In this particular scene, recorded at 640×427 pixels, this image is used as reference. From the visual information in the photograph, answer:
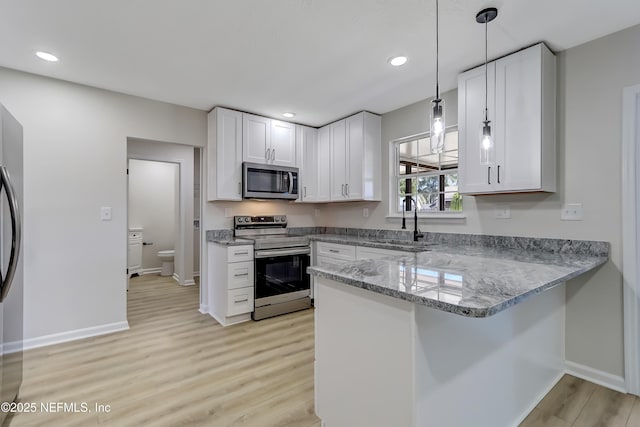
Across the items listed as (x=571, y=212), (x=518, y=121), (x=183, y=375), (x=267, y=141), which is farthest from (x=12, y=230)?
(x=571, y=212)

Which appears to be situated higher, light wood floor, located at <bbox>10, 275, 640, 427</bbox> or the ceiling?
the ceiling

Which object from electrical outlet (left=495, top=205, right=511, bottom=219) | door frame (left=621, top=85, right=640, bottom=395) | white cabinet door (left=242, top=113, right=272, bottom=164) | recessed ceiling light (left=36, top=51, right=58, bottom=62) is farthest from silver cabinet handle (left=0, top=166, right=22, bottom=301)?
door frame (left=621, top=85, right=640, bottom=395)

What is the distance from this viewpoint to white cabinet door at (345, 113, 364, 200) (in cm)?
360

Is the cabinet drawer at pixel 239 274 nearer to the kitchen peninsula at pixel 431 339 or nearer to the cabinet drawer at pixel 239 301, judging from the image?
the cabinet drawer at pixel 239 301

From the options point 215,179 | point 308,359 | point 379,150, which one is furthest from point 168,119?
point 308,359

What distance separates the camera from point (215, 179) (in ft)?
11.4

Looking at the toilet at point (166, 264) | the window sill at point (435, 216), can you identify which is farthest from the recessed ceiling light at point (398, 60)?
the toilet at point (166, 264)

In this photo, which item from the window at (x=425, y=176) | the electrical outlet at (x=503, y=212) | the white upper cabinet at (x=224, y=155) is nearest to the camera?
the electrical outlet at (x=503, y=212)

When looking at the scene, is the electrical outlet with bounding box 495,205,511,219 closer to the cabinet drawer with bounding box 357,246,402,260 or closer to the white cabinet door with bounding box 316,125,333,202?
the cabinet drawer with bounding box 357,246,402,260

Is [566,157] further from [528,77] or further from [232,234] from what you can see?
[232,234]

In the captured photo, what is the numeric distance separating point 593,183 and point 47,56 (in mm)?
4242

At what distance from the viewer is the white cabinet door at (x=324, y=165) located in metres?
4.06

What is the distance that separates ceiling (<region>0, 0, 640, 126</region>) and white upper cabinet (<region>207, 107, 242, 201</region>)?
0.51 m

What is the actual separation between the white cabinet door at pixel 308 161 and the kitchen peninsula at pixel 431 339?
2.46m
